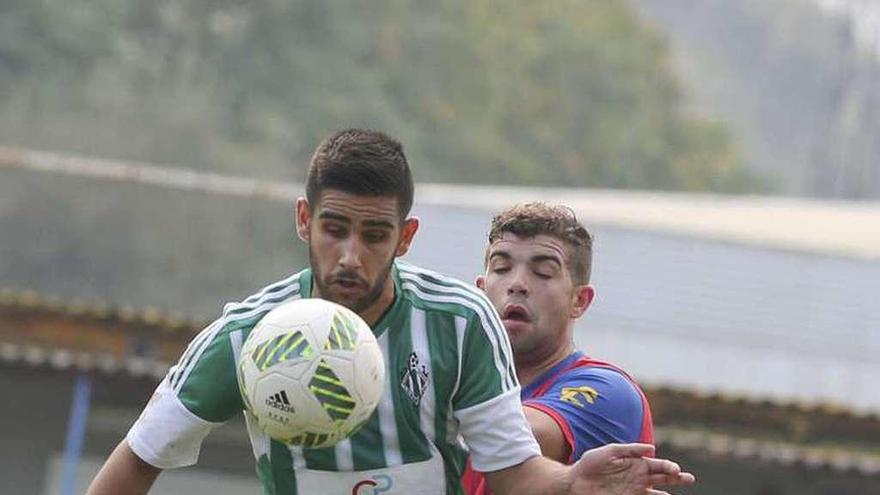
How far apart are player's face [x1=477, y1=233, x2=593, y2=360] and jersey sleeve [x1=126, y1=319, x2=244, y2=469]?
1.29 meters

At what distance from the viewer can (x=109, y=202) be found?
Answer: 45469mm

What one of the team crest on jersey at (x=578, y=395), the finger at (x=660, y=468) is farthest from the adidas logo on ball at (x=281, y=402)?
the team crest on jersey at (x=578, y=395)

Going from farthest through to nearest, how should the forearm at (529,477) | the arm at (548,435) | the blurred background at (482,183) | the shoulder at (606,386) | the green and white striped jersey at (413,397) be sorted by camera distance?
1. the blurred background at (482,183)
2. the shoulder at (606,386)
3. the arm at (548,435)
4. the green and white striped jersey at (413,397)
5. the forearm at (529,477)

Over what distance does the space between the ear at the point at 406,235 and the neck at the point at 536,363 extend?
1184 millimetres

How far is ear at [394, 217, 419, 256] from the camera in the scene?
6441 millimetres

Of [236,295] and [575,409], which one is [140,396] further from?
[236,295]

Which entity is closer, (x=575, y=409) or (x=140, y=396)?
(x=575, y=409)

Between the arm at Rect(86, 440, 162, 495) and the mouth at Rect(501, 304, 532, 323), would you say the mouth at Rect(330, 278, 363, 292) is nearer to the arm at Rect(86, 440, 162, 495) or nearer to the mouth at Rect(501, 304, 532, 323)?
the arm at Rect(86, 440, 162, 495)

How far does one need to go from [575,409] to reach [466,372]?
81cm

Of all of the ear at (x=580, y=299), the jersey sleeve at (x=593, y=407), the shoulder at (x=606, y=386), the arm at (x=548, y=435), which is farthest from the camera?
the ear at (x=580, y=299)

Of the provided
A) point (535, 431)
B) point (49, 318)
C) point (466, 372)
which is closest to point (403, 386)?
point (466, 372)

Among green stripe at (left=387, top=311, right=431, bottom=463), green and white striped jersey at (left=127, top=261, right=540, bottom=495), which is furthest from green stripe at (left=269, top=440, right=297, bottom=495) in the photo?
green stripe at (left=387, top=311, right=431, bottom=463)

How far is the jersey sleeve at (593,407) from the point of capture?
717cm

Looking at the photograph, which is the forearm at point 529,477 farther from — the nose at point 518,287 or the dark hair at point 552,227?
the dark hair at point 552,227
